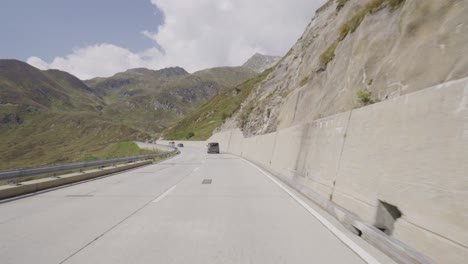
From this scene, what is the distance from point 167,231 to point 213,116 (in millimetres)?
136426

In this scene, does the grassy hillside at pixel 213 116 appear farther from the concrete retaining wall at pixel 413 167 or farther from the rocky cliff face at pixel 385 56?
the concrete retaining wall at pixel 413 167

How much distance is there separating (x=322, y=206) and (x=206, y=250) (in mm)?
3975

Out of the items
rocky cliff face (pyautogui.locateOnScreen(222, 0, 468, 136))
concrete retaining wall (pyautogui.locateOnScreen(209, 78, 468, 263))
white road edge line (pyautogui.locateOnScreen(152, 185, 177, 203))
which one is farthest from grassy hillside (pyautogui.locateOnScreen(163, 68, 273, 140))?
concrete retaining wall (pyautogui.locateOnScreen(209, 78, 468, 263))

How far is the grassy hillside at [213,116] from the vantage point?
12489cm

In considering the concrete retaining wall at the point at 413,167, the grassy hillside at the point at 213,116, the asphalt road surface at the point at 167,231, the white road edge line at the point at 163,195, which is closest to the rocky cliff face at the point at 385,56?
the concrete retaining wall at the point at 413,167

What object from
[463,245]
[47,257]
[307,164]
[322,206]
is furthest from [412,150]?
[307,164]

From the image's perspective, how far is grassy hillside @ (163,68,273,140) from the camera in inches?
4917

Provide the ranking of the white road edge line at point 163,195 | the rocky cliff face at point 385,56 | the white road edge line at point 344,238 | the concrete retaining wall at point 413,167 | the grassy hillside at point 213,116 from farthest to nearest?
the grassy hillside at point 213,116 < the rocky cliff face at point 385,56 < the white road edge line at point 163,195 < the white road edge line at point 344,238 < the concrete retaining wall at point 413,167

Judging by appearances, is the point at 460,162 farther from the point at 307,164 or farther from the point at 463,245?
the point at 307,164

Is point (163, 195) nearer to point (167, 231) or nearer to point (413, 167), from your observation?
point (167, 231)

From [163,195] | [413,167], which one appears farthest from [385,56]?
[413,167]

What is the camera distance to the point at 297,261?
14.5 ft

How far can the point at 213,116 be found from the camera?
466 feet

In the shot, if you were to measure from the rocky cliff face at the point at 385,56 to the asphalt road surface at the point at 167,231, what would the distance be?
50.6ft
